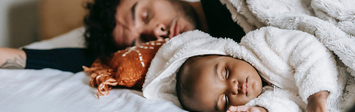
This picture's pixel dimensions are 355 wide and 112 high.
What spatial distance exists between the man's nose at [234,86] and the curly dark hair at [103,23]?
0.55 metres

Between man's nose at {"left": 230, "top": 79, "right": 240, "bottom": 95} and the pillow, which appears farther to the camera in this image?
the pillow

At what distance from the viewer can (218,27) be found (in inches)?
41.4

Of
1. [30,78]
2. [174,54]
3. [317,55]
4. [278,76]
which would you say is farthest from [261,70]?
[30,78]

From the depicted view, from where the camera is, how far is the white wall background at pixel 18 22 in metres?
1.72

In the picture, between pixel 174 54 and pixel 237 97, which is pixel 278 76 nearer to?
pixel 237 97

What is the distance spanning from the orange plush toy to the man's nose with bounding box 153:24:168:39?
0.12m

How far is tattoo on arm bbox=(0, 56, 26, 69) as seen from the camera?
1.06m

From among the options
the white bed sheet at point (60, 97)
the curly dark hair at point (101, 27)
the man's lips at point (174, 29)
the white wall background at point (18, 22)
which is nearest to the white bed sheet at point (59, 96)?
the white bed sheet at point (60, 97)

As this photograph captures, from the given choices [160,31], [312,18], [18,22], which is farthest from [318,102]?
[18,22]

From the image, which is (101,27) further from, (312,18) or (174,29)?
(312,18)

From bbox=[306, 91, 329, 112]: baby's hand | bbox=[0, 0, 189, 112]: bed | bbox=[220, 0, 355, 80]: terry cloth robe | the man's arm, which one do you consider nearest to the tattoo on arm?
the man's arm

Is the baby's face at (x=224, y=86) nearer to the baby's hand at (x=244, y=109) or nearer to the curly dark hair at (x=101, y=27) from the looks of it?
the baby's hand at (x=244, y=109)

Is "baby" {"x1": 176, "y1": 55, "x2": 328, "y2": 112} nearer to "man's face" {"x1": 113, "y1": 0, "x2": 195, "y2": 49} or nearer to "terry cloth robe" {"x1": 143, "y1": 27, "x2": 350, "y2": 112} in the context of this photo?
"terry cloth robe" {"x1": 143, "y1": 27, "x2": 350, "y2": 112}

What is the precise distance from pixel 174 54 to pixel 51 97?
46 cm
